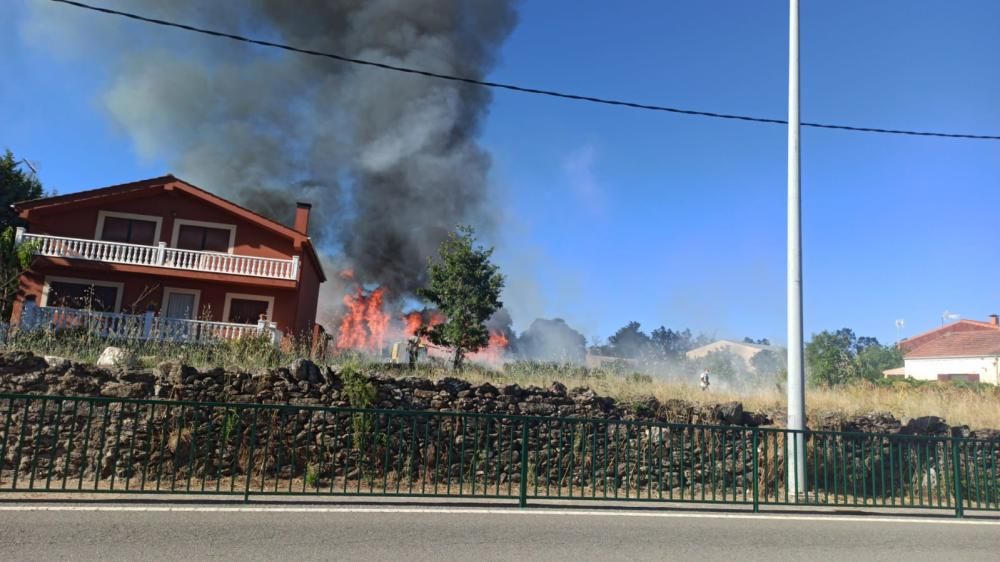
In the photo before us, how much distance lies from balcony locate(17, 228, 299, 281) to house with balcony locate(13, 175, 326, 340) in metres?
0.03

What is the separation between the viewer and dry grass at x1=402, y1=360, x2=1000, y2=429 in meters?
12.2

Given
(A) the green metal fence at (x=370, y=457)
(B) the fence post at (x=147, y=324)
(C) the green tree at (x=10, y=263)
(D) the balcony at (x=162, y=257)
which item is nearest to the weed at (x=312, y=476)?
(A) the green metal fence at (x=370, y=457)

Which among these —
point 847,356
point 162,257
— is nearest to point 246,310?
point 162,257

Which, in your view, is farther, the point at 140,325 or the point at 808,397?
the point at 140,325

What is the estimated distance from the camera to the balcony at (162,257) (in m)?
20.0

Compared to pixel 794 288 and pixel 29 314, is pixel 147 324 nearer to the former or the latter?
pixel 29 314

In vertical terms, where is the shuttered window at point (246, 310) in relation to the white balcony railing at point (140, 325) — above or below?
above

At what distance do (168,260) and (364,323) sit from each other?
450 inches

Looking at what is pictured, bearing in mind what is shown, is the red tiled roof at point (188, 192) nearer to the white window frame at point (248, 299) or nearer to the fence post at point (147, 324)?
the white window frame at point (248, 299)

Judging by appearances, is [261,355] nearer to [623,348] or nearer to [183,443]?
[183,443]

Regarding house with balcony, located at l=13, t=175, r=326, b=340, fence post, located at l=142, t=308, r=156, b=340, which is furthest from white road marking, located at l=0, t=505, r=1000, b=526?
house with balcony, located at l=13, t=175, r=326, b=340

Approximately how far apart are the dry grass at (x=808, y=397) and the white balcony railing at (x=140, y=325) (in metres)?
7.31

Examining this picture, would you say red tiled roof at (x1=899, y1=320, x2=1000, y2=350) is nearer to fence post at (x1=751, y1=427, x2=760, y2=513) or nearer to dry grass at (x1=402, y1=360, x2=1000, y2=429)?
dry grass at (x1=402, y1=360, x2=1000, y2=429)

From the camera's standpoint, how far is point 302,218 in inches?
982
